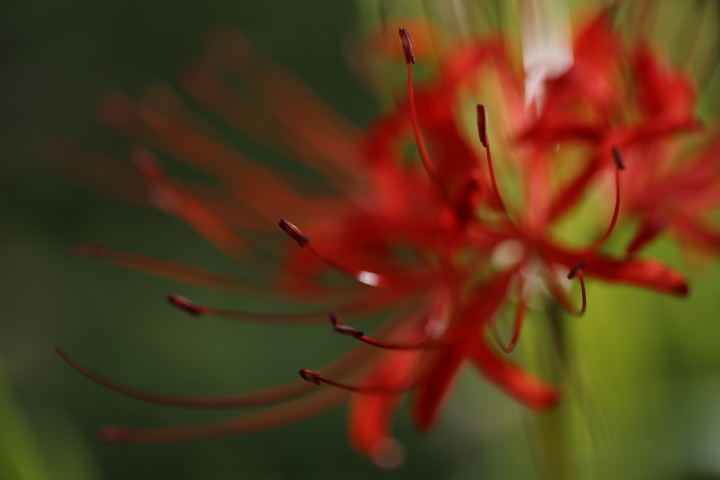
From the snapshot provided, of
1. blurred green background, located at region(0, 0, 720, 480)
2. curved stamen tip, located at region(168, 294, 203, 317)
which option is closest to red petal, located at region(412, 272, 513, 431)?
curved stamen tip, located at region(168, 294, 203, 317)

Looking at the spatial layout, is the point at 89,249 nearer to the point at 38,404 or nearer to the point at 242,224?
the point at 242,224

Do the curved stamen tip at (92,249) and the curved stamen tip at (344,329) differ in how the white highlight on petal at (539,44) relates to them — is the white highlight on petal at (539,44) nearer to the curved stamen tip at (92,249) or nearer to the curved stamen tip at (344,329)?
the curved stamen tip at (344,329)


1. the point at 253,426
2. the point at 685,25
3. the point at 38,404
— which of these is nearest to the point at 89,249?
the point at 253,426

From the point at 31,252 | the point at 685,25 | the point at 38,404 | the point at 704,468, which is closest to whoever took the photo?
the point at 704,468

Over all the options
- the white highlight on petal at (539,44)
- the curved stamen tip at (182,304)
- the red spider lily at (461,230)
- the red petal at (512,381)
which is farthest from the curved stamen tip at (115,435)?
the white highlight on petal at (539,44)

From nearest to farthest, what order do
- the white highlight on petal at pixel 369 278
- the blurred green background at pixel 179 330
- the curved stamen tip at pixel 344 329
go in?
the curved stamen tip at pixel 344 329, the white highlight on petal at pixel 369 278, the blurred green background at pixel 179 330

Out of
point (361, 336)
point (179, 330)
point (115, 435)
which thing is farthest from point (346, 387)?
point (179, 330)
